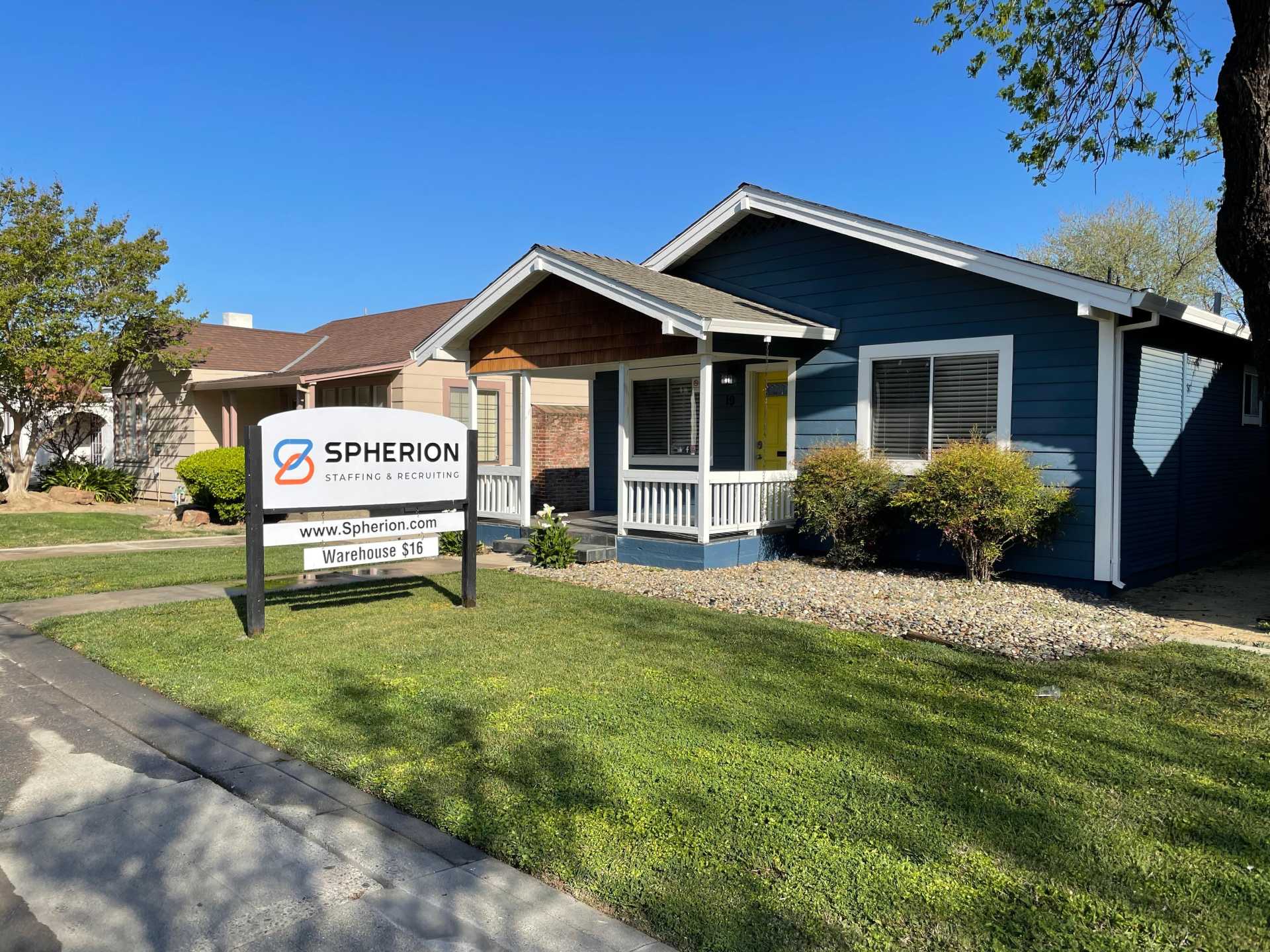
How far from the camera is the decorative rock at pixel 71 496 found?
66.3ft

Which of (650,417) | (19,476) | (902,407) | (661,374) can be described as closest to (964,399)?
(902,407)

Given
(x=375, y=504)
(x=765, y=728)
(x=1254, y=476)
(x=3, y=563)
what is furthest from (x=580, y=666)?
(x=1254, y=476)

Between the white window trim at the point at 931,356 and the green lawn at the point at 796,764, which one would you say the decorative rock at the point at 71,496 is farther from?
the white window trim at the point at 931,356

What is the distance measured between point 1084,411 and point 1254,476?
656cm

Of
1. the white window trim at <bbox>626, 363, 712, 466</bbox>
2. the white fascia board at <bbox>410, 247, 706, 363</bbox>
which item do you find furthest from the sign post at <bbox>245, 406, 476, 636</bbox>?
the white window trim at <bbox>626, 363, 712, 466</bbox>

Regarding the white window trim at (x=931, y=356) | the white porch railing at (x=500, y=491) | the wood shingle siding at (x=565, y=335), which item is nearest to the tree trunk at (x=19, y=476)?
the white porch railing at (x=500, y=491)

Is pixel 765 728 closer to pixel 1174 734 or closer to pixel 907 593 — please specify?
pixel 1174 734

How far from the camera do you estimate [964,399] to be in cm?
1038

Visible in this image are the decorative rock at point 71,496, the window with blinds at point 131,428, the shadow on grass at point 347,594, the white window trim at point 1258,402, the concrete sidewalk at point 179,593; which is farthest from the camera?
the window with blinds at point 131,428

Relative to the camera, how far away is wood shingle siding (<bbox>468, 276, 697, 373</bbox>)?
1136 cm

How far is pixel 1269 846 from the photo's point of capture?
3.64 m

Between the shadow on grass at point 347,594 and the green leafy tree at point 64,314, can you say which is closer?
the shadow on grass at point 347,594

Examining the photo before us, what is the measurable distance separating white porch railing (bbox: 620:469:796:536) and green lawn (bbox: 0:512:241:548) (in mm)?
9030

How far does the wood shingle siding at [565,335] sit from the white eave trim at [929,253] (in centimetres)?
205
